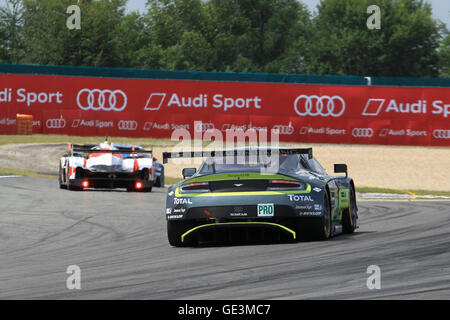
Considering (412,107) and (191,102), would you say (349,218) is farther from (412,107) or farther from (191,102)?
(412,107)

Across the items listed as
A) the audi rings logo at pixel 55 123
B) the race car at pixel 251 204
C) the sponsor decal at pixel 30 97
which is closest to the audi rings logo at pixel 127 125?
the audi rings logo at pixel 55 123

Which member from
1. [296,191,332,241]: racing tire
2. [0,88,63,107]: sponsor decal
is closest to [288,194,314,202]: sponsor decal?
[296,191,332,241]: racing tire

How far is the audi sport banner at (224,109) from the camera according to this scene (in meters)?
37.0

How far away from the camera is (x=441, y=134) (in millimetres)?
37219

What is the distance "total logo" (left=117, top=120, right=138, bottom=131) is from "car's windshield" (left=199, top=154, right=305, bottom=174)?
27.4m

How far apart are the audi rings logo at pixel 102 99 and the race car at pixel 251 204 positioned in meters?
27.6

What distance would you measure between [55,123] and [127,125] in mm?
2914

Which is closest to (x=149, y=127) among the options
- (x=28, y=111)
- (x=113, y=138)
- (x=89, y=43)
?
(x=113, y=138)

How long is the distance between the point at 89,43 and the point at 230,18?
24212 millimetres
